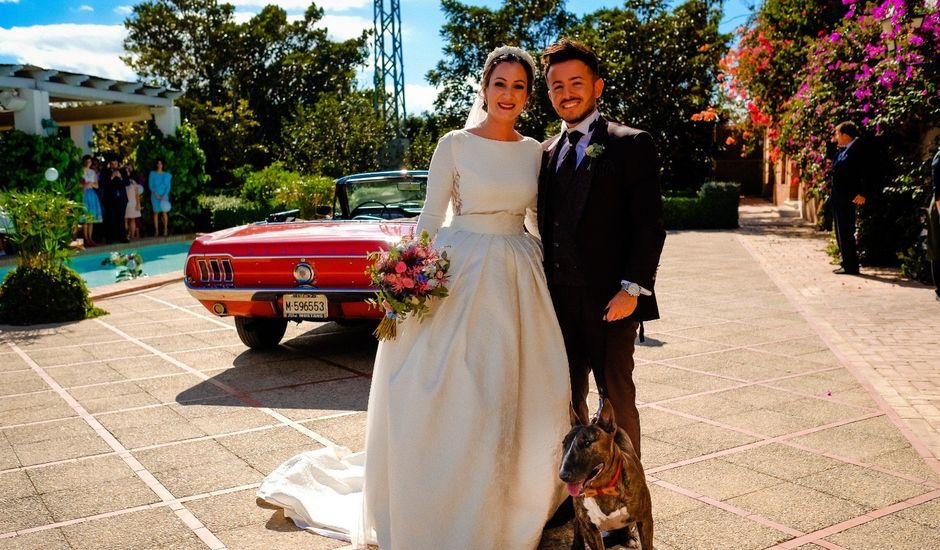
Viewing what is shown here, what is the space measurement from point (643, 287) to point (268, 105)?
4269cm

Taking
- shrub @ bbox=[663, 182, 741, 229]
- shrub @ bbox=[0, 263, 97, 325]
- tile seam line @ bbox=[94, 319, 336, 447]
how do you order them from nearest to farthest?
tile seam line @ bbox=[94, 319, 336, 447] < shrub @ bbox=[0, 263, 97, 325] < shrub @ bbox=[663, 182, 741, 229]

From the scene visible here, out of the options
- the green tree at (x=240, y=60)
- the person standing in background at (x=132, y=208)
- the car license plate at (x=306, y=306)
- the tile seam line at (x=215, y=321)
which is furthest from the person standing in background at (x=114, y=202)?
the green tree at (x=240, y=60)

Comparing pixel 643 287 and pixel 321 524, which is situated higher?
pixel 643 287

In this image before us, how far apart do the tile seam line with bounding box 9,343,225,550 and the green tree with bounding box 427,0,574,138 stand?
27652 mm

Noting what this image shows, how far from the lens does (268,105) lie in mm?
43688

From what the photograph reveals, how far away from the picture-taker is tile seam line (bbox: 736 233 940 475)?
4.48m

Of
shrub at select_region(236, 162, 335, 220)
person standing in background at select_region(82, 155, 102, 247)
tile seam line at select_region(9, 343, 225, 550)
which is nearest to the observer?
tile seam line at select_region(9, 343, 225, 550)

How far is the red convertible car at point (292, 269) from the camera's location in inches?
250

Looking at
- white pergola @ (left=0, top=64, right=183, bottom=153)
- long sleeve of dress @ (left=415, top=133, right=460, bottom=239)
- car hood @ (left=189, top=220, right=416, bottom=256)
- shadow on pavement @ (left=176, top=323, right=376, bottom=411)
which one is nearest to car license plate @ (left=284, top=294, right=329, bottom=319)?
car hood @ (left=189, top=220, right=416, bottom=256)

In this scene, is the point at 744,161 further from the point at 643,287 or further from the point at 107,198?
the point at 643,287

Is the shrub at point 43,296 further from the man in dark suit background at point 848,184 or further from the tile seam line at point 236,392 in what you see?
the man in dark suit background at point 848,184

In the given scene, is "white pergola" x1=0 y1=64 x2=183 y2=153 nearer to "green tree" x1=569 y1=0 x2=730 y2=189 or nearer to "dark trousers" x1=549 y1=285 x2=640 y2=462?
"green tree" x1=569 y1=0 x2=730 y2=189

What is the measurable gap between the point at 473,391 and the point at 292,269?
133 inches

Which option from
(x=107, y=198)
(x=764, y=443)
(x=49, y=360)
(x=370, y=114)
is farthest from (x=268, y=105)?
(x=764, y=443)
